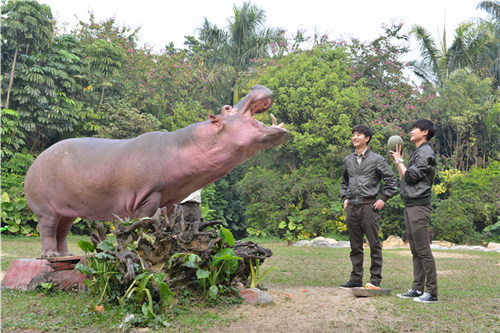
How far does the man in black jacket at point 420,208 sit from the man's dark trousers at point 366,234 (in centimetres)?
44

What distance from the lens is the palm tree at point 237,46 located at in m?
20.1

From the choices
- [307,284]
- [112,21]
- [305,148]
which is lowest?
[307,284]

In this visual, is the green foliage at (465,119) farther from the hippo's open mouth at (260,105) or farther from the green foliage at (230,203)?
the hippo's open mouth at (260,105)

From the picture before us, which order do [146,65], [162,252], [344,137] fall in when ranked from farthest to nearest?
1. [146,65]
2. [344,137]
3. [162,252]

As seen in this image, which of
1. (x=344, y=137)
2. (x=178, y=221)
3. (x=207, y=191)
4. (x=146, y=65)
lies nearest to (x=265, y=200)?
(x=207, y=191)

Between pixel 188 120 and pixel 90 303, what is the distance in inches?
554

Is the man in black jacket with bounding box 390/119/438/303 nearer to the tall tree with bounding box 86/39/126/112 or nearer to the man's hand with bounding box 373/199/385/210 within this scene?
the man's hand with bounding box 373/199/385/210

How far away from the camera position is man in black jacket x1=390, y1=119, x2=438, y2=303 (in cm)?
470

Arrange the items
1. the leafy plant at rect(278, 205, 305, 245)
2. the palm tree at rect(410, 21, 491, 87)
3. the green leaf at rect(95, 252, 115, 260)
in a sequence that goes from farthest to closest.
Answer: the palm tree at rect(410, 21, 491, 87) < the leafy plant at rect(278, 205, 305, 245) < the green leaf at rect(95, 252, 115, 260)

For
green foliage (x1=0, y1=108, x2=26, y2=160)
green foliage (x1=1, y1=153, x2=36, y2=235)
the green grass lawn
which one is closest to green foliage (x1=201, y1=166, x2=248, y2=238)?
green foliage (x1=1, y1=153, x2=36, y2=235)

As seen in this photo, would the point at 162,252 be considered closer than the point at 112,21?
Yes

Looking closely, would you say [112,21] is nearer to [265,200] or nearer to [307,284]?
[265,200]

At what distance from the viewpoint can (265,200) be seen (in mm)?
16219

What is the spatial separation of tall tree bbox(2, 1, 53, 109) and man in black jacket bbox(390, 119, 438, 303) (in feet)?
39.7
